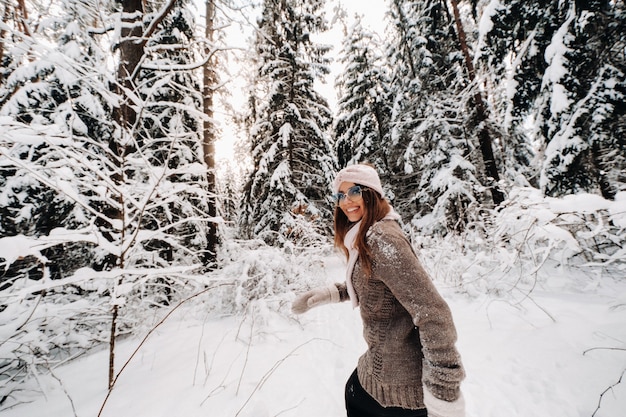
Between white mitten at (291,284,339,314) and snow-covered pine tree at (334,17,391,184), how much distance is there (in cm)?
1400

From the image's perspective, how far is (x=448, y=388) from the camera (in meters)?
1.03

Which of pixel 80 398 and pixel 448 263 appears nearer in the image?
pixel 80 398

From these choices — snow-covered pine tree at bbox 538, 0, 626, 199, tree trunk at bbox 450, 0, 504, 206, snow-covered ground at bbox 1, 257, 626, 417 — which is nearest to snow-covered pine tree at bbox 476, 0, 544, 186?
snow-covered pine tree at bbox 538, 0, 626, 199

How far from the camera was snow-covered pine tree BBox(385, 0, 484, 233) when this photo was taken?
10.5 metres

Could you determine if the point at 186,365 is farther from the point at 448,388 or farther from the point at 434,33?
the point at 434,33

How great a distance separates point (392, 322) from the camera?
133cm

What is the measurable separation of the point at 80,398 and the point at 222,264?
146 inches

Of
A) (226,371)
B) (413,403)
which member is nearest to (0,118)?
(226,371)

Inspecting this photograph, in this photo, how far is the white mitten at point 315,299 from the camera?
1.86 metres

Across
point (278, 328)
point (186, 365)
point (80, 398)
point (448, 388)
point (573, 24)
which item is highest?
point (573, 24)

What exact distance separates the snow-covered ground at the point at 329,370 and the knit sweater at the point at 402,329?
57.0 inches

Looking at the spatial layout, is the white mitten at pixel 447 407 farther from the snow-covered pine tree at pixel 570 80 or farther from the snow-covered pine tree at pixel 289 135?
the snow-covered pine tree at pixel 289 135

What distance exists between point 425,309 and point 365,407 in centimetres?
81

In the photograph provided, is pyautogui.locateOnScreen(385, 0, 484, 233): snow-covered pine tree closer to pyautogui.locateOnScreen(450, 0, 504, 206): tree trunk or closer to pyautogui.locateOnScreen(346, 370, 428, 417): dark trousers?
pyautogui.locateOnScreen(450, 0, 504, 206): tree trunk
